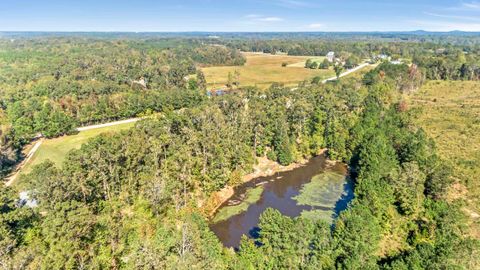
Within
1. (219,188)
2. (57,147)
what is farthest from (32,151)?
(219,188)

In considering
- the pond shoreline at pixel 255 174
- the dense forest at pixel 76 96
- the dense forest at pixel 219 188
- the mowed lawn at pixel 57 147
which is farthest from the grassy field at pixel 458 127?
the mowed lawn at pixel 57 147

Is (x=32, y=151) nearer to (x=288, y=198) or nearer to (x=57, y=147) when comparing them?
(x=57, y=147)

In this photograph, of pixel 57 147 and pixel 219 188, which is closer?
pixel 219 188

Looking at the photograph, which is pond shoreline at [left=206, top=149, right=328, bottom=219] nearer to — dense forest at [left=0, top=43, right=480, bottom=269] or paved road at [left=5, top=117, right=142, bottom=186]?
dense forest at [left=0, top=43, right=480, bottom=269]

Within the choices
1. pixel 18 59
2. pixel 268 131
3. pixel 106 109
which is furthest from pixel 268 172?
pixel 18 59

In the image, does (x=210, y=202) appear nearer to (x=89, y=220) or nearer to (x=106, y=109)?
(x=89, y=220)

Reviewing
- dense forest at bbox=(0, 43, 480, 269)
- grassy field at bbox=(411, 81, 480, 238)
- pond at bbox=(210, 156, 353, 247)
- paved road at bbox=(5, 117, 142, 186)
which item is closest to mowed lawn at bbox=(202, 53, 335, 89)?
grassy field at bbox=(411, 81, 480, 238)
